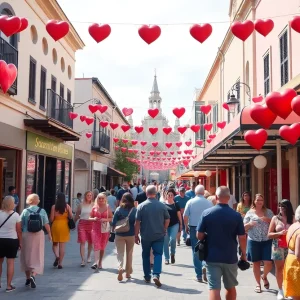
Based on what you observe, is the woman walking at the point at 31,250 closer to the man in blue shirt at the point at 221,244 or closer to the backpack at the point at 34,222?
the backpack at the point at 34,222

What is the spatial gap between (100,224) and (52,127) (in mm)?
7168

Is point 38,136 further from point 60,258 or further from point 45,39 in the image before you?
point 60,258

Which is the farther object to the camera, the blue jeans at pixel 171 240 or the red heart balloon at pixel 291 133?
the blue jeans at pixel 171 240

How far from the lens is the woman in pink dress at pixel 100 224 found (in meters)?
9.84

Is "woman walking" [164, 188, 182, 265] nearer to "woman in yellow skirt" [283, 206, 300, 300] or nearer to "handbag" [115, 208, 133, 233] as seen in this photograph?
"handbag" [115, 208, 133, 233]

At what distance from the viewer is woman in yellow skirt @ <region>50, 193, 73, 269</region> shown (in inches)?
384

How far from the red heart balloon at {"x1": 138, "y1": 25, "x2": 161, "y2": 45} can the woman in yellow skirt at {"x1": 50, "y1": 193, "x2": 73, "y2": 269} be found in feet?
12.9

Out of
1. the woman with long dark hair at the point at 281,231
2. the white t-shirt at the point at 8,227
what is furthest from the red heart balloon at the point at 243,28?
the white t-shirt at the point at 8,227

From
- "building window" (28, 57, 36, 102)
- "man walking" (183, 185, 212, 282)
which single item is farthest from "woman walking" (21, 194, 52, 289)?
"building window" (28, 57, 36, 102)

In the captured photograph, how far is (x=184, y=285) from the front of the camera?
8.13 m

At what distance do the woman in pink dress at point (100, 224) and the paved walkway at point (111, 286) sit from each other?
1.40 feet

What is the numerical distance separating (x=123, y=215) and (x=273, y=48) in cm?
869

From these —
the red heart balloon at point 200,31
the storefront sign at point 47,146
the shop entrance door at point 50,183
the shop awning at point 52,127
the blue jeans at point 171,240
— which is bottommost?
the blue jeans at point 171,240

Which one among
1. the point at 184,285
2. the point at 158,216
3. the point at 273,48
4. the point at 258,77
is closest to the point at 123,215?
the point at 158,216
